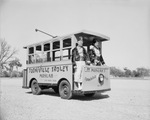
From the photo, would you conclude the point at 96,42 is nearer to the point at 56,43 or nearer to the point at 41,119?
the point at 56,43

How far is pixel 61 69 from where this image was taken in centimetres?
846

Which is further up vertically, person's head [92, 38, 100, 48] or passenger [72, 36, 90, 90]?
person's head [92, 38, 100, 48]

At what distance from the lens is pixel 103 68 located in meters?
8.49

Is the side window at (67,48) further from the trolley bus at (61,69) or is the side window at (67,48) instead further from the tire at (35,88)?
the tire at (35,88)

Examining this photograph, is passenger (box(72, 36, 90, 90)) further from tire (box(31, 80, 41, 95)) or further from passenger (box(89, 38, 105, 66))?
tire (box(31, 80, 41, 95))

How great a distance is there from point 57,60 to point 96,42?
2198mm

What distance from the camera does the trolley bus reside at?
25.8ft

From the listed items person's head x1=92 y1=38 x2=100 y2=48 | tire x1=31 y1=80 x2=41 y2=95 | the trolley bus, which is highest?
person's head x1=92 y1=38 x2=100 y2=48

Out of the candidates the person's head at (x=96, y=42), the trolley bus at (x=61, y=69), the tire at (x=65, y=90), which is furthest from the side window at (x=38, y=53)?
the person's head at (x=96, y=42)

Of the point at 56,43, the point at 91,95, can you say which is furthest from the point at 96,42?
the point at 91,95

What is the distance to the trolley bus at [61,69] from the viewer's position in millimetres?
7879

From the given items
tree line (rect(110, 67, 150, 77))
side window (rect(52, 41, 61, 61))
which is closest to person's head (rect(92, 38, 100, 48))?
side window (rect(52, 41, 61, 61))

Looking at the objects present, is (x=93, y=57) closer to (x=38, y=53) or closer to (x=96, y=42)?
(x=96, y=42)

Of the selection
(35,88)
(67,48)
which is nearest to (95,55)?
(67,48)
